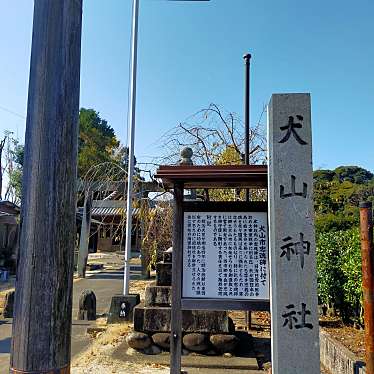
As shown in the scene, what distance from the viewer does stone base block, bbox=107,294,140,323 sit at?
7906 mm

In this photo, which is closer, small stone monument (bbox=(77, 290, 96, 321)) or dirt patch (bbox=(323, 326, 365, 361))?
dirt patch (bbox=(323, 326, 365, 361))

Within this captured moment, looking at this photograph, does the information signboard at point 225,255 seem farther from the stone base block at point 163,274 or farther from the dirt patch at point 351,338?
the stone base block at point 163,274

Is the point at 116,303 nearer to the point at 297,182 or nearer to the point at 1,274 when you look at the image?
the point at 297,182

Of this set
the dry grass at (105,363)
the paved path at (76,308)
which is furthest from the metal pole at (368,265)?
the paved path at (76,308)

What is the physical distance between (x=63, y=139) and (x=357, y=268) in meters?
5.58

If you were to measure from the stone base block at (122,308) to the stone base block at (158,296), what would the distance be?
1.93 meters

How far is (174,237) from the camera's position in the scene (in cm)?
429

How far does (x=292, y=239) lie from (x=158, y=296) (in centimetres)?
362

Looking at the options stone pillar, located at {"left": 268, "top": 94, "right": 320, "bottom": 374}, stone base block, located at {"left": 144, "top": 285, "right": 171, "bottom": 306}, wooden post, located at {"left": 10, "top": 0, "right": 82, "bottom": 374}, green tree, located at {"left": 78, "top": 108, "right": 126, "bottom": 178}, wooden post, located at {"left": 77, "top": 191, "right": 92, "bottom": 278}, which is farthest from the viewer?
green tree, located at {"left": 78, "top": 108, "right": 126, "bottom": 178}

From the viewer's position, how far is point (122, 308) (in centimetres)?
793

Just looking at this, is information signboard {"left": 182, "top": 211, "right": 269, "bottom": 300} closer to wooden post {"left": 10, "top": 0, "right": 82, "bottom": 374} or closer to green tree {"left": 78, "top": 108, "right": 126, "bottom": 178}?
wooden post {"left": 10, "top": 0, "right": 82, "bottom": 374}

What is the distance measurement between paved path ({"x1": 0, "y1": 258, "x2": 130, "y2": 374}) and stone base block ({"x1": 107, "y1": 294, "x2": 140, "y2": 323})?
0.65 meters

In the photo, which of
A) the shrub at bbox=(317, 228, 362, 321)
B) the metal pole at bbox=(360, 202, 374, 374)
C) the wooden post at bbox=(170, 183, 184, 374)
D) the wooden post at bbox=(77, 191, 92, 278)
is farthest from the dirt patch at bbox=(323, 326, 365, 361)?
the wooden post at bbox=(77, 191, 92, 278)

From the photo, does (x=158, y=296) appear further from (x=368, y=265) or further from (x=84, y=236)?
(x=84, y=236)
